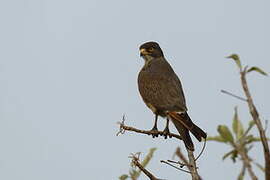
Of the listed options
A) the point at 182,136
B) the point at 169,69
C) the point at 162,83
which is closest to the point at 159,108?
the point at 162,83

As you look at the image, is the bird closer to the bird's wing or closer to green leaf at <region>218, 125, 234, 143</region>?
the bird's wing

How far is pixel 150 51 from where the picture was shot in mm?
8359

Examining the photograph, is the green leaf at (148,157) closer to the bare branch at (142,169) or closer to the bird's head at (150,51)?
the bare branch at (142,169)

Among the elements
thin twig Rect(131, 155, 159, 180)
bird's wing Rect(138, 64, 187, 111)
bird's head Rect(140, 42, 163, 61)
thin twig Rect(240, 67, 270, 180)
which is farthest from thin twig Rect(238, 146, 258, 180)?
bird's head Rect(140, 42, 163, 61)

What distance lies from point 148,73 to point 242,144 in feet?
20.9

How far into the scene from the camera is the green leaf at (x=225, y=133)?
48.2 inches

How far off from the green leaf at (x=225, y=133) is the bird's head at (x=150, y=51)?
7085 mm

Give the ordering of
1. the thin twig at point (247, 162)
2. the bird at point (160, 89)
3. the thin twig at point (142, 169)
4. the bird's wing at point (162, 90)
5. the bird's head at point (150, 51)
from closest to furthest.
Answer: the thin twig at point (247, 162) < the thin twig at point (142, 169) < the bird at point (160, 89) < the bird's wing at point (162, 90) < the bird's head at point (150, 51)

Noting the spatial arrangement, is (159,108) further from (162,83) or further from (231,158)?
(231,158)

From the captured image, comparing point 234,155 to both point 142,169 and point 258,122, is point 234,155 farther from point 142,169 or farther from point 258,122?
point 142,169

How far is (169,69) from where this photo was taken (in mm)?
7816

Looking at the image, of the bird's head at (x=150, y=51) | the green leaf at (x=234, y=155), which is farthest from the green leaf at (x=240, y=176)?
the bird's head at (x=150, y=51)

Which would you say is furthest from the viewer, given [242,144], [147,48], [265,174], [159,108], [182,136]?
[147,48]

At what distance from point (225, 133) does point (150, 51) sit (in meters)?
7.15
